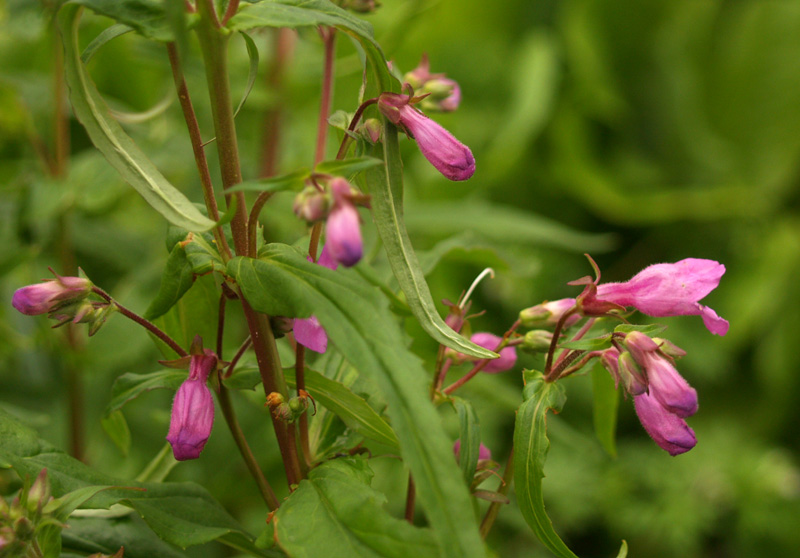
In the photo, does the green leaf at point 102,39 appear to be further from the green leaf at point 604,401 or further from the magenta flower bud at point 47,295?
the green leaf at point 604,401

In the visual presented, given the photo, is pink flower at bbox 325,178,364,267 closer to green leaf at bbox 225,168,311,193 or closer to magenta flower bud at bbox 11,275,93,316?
green leaf at bbox 225,168,311,193

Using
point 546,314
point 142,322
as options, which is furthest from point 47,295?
point 546,314

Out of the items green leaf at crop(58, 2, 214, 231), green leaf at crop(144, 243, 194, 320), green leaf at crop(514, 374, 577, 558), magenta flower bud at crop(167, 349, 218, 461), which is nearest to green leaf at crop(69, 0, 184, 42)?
green leaf at crop(58, 2, 214, 231)

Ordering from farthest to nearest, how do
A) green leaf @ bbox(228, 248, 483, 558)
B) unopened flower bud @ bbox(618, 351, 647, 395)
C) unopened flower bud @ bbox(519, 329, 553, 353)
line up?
1. unopened flower bud @ bbox(519, 329, 553, 353)
2. unopened flower bud @ bbox(618, 351, 647, 395)
3. green leaf @ bbox(228, 248, 483, 558)

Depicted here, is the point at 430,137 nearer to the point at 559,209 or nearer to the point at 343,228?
the point at 343,228

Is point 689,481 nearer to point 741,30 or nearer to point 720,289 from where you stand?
point 720,289

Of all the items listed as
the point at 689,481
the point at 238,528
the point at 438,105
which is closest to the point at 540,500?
the point at 238,528
